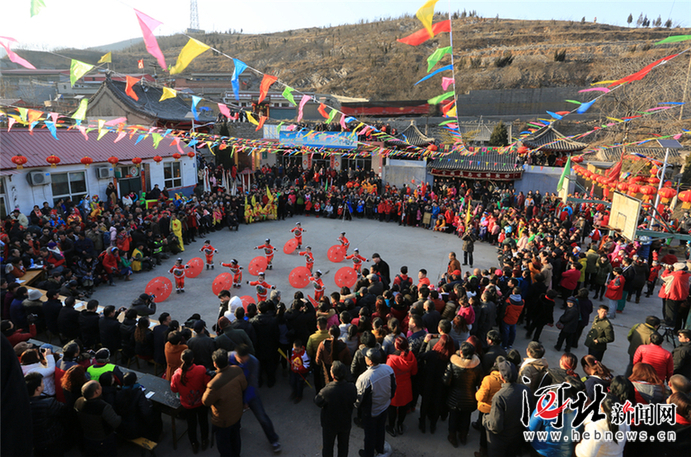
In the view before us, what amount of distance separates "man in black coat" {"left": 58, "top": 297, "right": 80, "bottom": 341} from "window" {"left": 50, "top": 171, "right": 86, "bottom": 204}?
427 inches

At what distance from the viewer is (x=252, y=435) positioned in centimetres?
498

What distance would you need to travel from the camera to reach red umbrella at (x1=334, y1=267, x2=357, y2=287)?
Answer: 34.6 feet

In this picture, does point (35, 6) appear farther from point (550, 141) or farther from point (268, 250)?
point (550, 141)

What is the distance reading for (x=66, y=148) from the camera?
15.0 metres

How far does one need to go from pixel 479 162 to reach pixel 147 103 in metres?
23.3

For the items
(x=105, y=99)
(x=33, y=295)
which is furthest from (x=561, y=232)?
(x=105, y=99)

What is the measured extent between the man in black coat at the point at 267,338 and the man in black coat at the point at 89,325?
8.73 ft

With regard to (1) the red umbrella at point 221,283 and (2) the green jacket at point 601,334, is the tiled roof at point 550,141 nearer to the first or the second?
(2) the green jacket at point 601,334

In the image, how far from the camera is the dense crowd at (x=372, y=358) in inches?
151

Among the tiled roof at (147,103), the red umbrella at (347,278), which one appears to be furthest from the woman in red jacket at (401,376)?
the tiled roof at (147,103)

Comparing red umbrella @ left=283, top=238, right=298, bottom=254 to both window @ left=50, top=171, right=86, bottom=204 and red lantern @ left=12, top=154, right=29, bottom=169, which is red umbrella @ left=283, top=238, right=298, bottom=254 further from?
window @ left=50, top=171, right=86, bottom=204

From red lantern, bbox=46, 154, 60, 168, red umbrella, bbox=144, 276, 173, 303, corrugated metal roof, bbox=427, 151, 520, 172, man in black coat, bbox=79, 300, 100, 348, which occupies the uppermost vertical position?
red lantern, bbox=46, 154, 60, 168

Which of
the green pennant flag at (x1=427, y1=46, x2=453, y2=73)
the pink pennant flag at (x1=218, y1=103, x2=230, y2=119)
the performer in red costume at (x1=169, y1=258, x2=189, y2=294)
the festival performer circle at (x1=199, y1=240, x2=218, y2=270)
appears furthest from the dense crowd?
the pink pennant flag at (x1=218, y1=103, x2=230, y2=119)

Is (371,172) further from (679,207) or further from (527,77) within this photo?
(527,77)
